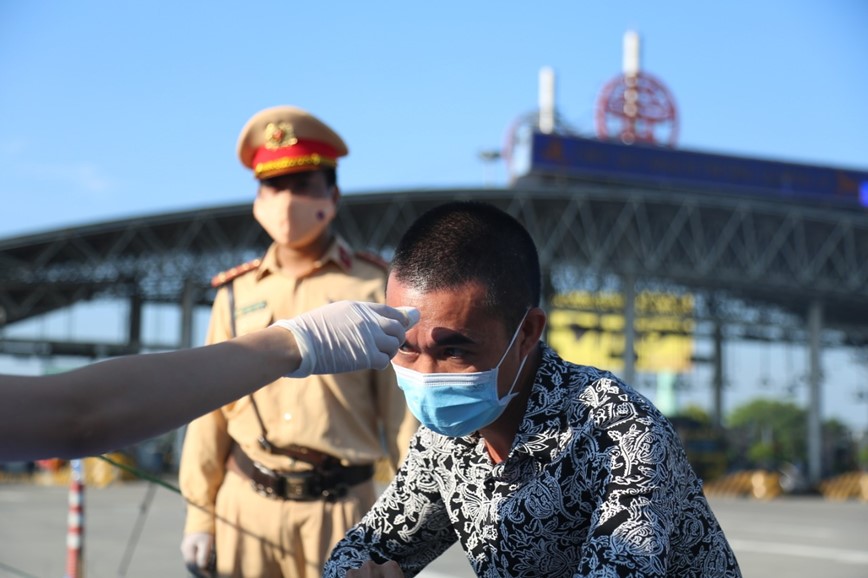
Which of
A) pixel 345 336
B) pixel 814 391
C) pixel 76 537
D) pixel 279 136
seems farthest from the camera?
pixel 814 391

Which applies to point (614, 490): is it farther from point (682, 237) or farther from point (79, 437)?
point (682, 237)

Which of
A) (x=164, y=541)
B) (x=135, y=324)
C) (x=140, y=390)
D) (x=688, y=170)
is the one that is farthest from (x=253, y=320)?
(x=135, y=324)

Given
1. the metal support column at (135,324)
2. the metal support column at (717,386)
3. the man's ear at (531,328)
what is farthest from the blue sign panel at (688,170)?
the man's ear at (531,328)

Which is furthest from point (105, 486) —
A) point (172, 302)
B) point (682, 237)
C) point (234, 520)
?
Result: point (234, 520)

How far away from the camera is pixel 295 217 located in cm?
412

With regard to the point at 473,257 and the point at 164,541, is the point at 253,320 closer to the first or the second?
the point at 473,257

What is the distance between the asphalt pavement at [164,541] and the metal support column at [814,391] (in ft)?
54.0

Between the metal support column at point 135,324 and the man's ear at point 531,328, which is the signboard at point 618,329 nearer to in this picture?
the metal support column at point 135,324

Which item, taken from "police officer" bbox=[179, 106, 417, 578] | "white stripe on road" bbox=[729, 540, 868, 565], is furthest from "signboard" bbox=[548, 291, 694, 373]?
"police officer" bbox=[179, 106, 417, 578]

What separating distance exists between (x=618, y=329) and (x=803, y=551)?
30589 millimetres

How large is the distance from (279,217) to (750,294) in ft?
125

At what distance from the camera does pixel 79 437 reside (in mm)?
1486

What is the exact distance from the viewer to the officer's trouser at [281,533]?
12.8 feet

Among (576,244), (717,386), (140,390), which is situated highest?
(576,244)
